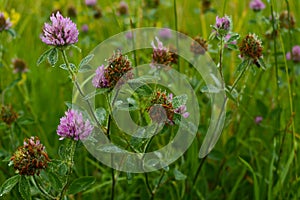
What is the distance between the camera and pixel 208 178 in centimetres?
154

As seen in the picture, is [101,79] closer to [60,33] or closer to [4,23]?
[60,33]

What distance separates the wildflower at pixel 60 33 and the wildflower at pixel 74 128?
5.6 inches

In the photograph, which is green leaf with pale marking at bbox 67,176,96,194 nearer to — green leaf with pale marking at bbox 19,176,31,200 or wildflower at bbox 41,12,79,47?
green leaf with pale marking at bbox 19,176,31,200

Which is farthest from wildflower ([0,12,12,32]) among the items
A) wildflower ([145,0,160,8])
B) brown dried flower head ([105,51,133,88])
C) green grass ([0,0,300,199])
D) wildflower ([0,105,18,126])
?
wildflower ([145,0,160,8])

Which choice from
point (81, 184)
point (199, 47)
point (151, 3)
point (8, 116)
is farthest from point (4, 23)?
point (151, 3)

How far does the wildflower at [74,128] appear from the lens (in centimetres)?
94

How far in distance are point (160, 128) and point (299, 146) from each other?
685 mm

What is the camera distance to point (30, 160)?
3.02 feet

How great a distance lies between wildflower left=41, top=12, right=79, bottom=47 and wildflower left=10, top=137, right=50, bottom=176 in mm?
207

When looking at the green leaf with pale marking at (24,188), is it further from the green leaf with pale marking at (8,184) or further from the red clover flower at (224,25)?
the red clover flower at (224,25)

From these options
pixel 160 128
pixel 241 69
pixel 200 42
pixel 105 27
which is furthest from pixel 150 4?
pixel 160 128

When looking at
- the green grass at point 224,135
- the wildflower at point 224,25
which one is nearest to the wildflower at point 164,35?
the green grass at point 224,135

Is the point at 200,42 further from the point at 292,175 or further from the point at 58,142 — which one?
the point at 58,142

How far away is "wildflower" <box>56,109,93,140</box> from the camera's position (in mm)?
937
